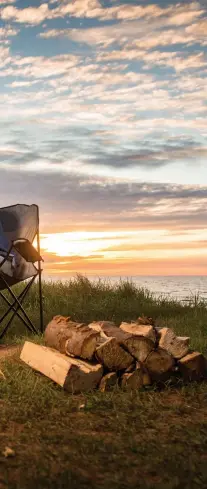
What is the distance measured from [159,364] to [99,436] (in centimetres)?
98

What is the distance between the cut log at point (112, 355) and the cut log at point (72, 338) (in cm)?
9

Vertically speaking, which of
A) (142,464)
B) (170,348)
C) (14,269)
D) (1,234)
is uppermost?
(1,234)

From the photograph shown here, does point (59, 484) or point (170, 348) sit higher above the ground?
point (170, 348)

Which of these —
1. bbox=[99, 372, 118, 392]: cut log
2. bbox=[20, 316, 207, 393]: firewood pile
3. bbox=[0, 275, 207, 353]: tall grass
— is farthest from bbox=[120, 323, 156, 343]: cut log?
bbox=[0, 275, 207, 353]: tall grass

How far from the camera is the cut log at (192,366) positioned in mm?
3596

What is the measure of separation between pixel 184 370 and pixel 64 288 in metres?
5.21

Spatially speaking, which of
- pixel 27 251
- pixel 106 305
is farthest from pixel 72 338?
pixel 106 305

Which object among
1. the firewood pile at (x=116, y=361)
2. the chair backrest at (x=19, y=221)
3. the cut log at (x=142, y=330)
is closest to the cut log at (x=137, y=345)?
the firewood pile at (x=116, y=361)

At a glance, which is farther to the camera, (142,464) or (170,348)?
(170,348)

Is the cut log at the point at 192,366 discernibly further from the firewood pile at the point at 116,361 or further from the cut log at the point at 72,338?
the cut log at the point at 72,338

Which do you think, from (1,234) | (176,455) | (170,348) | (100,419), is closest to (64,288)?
(1,234)

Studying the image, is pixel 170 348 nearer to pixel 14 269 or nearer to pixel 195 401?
pixel 195 401

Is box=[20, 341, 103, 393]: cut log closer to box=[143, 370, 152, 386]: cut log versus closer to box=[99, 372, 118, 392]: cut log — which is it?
box=[99, 372, 118, 392]: cut log

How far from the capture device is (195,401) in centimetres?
328
